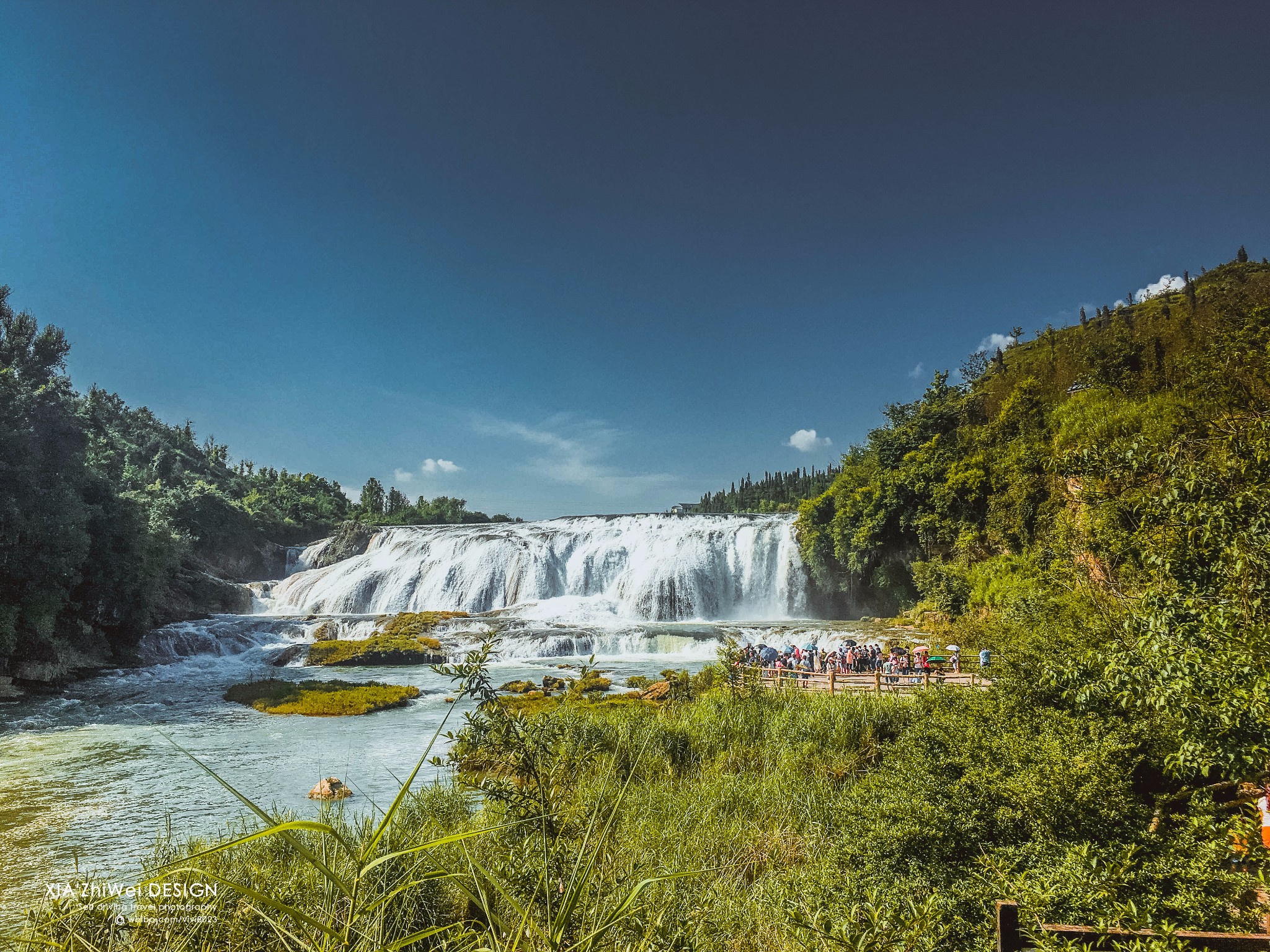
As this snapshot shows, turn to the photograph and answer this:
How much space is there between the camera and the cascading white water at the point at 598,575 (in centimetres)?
3272

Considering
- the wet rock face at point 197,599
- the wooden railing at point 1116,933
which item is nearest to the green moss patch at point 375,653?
the wet rock face at point 197,599

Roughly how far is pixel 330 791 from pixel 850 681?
1057 cm

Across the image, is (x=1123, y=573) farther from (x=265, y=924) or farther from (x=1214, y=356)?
(x=265, y=924)

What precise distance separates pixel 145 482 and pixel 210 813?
54561 mm

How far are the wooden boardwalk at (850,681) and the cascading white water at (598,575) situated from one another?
672 inches

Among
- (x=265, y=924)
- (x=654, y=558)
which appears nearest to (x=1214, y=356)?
(x=265, y=924)

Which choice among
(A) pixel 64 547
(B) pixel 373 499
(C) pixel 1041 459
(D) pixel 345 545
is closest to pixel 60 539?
(A) pixel 64 547

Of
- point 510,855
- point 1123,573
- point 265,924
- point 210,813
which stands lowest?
point 210,813

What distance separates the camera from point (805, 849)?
6.45 m

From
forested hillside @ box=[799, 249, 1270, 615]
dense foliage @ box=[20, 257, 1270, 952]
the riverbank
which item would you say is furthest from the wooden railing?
forested hillside @ box=[799, 249, 1270, 615]

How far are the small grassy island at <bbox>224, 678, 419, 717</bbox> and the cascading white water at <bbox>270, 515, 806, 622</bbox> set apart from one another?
1337cm

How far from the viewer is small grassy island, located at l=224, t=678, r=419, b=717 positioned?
50.9ft

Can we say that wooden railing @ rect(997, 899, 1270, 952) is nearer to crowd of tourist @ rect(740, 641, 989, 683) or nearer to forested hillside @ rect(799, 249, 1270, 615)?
forested hillside @ rect(799, 249, 1270, 615)

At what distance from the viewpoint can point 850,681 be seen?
14.5 m
